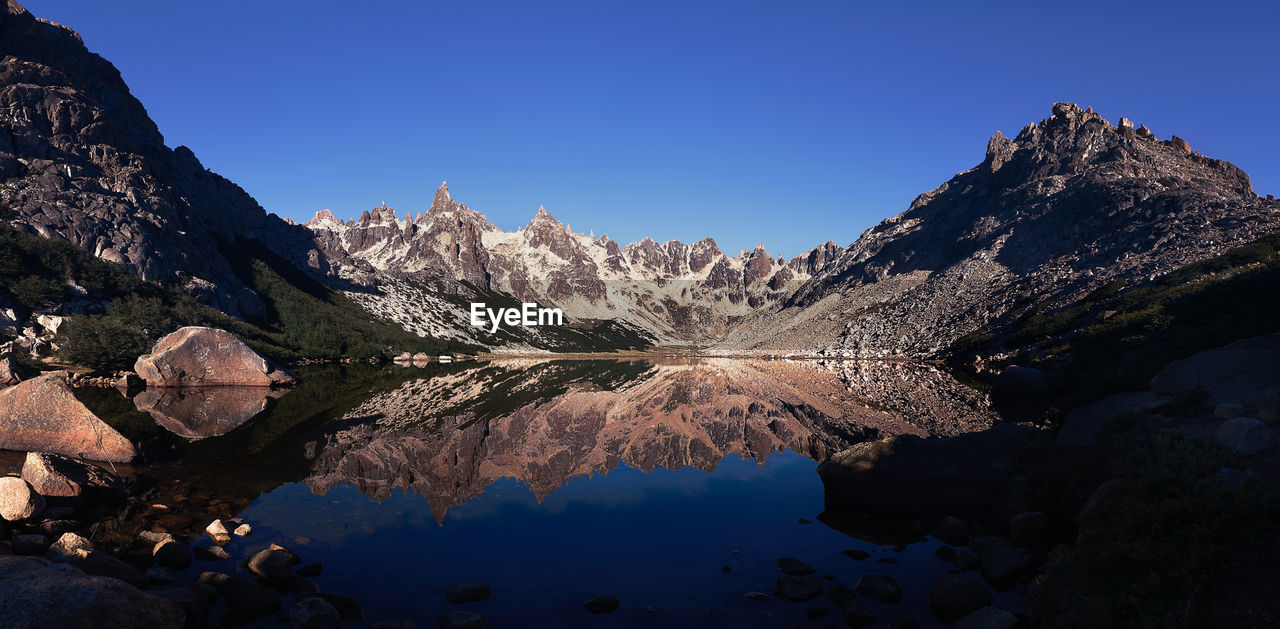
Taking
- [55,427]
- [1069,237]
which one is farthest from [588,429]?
[1069,237]

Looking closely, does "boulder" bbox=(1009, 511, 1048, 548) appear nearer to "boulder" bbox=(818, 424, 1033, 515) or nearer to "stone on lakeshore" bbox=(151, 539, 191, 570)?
"boulder" bbox=(818, 424, 1033, 515)

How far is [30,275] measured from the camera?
100250mm

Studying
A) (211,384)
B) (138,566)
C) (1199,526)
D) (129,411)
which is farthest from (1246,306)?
(211,384)

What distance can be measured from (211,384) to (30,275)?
189 ft

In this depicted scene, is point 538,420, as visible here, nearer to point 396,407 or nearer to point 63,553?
point 396,407

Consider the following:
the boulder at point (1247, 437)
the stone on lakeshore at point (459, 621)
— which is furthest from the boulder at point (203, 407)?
the boulder at point (1247, 437)

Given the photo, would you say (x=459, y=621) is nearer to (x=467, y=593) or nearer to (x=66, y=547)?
(x=467, y=593)

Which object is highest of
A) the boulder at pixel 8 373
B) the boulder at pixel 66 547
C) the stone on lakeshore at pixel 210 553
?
the boulder at pixel 8 373

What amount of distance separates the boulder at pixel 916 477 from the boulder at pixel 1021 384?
110 feet

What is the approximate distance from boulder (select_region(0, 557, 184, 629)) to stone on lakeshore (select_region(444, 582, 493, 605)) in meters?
6.03

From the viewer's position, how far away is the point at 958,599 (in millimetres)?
13562

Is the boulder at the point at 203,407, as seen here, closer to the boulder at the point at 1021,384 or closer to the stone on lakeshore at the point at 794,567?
the stone on lakeshore at the point at 794,567

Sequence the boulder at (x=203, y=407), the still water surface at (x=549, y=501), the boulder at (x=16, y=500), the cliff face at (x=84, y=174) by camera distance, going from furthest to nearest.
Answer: the cliff face at (x=84, y=174)
the boulder at (x=203, y=407)
the boulder at (x=16, y=500)
the still water surface at (x=549, y=501)

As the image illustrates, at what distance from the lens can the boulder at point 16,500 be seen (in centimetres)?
1862
